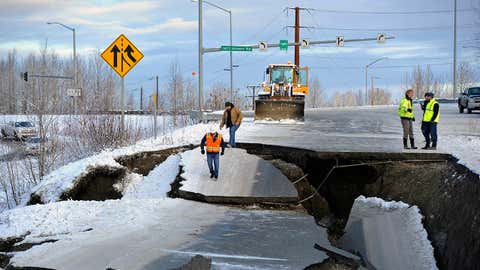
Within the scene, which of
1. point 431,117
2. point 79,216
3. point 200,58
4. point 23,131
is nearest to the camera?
point 79,216

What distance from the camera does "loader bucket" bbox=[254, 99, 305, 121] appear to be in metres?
30.1

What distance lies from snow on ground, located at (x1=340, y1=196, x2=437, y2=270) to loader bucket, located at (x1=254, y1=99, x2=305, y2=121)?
17450mm

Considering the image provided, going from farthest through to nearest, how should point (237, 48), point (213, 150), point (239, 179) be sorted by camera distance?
point (237, 48), point (239, 179), point (213, 150)

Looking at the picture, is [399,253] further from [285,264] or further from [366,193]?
[366,193]

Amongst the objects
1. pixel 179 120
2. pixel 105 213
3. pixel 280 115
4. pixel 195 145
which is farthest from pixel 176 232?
pixel 179 120

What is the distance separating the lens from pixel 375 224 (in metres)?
11.3

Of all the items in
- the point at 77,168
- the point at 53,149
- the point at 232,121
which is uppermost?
the point at 232,121

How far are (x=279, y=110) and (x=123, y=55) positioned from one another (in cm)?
1387

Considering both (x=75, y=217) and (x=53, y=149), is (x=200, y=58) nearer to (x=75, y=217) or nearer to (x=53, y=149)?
(x=53, y=149)

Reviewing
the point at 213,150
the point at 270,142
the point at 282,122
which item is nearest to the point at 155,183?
the point at 213,150

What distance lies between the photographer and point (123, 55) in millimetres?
17609

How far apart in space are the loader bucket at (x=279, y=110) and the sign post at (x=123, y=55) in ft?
42.9

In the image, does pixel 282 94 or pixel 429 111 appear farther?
pixel 282 94

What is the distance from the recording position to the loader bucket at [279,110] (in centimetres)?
3011
